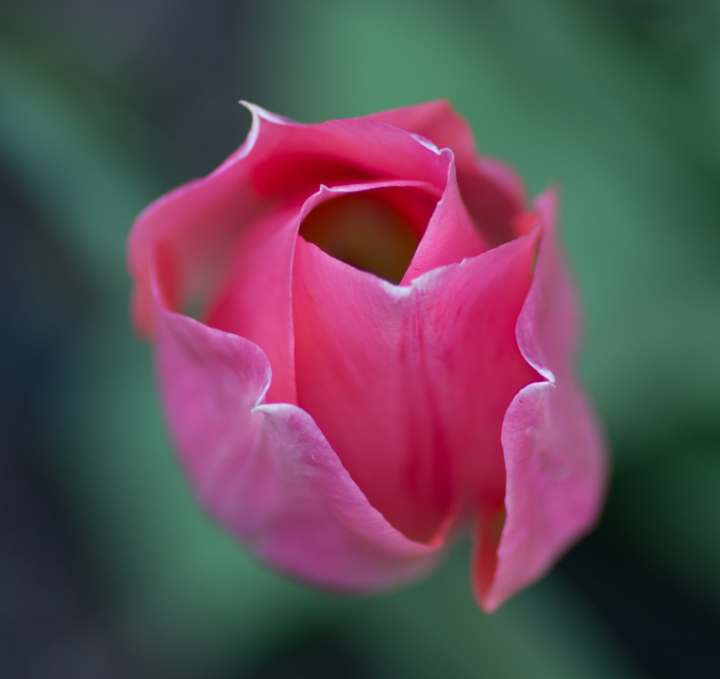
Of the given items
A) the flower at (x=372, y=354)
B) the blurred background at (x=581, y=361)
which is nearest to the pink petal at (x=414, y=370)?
the flower at (x=372, y=354)

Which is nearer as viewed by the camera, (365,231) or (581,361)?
(365,231)

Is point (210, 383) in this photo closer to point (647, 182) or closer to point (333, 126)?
point (333, 126)

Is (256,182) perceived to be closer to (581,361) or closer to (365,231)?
(365,231)

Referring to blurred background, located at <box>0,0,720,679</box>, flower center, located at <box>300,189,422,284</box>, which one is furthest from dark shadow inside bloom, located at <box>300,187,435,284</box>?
blurred background, located at <box>0,0,720,679</box>

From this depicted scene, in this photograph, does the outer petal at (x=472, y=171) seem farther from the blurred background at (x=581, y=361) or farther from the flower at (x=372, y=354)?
the blurred background at (x=581, y=361)

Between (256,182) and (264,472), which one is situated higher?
(256,182)

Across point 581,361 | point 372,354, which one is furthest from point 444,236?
point 581,361
